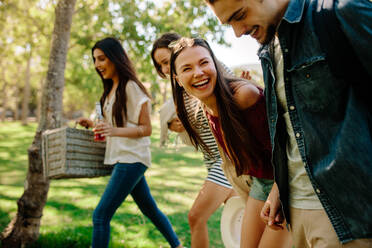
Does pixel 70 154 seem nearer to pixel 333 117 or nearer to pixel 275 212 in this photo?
pixel 275 212

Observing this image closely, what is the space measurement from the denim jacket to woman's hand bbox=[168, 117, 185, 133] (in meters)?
1.94

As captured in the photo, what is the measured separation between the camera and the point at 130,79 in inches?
134

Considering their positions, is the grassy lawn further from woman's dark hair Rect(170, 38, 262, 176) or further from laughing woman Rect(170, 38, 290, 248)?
woman's dark hair Rect(170, 38, 262, 176)

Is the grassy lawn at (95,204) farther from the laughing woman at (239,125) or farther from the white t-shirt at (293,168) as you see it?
the white t-shirt at (293,168)

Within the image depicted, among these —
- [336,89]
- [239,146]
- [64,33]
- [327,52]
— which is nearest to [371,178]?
[336,89]

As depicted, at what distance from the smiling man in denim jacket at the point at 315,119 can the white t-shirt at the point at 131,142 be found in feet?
5.79

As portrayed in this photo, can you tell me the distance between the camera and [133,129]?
10.5 ft

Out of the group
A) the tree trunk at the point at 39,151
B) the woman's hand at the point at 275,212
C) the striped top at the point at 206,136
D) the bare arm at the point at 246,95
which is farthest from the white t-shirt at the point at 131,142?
the woman's hand at the point at 275,212

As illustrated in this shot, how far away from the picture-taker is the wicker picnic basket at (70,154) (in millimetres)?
3068

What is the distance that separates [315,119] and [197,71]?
105cm

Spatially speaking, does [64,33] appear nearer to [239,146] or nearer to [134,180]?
[134,180]

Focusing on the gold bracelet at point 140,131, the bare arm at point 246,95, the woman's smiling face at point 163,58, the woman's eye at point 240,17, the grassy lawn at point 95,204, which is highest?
the woman's eye at point 240,17

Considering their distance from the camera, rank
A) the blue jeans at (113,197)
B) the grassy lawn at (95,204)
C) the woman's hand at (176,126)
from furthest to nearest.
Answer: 1. the grassy lawn at (95,204)
2. the woman's hand at (176,126)
3. the blue jeans at (113,197)

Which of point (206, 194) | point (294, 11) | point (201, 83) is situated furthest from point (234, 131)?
point (206, 194)
